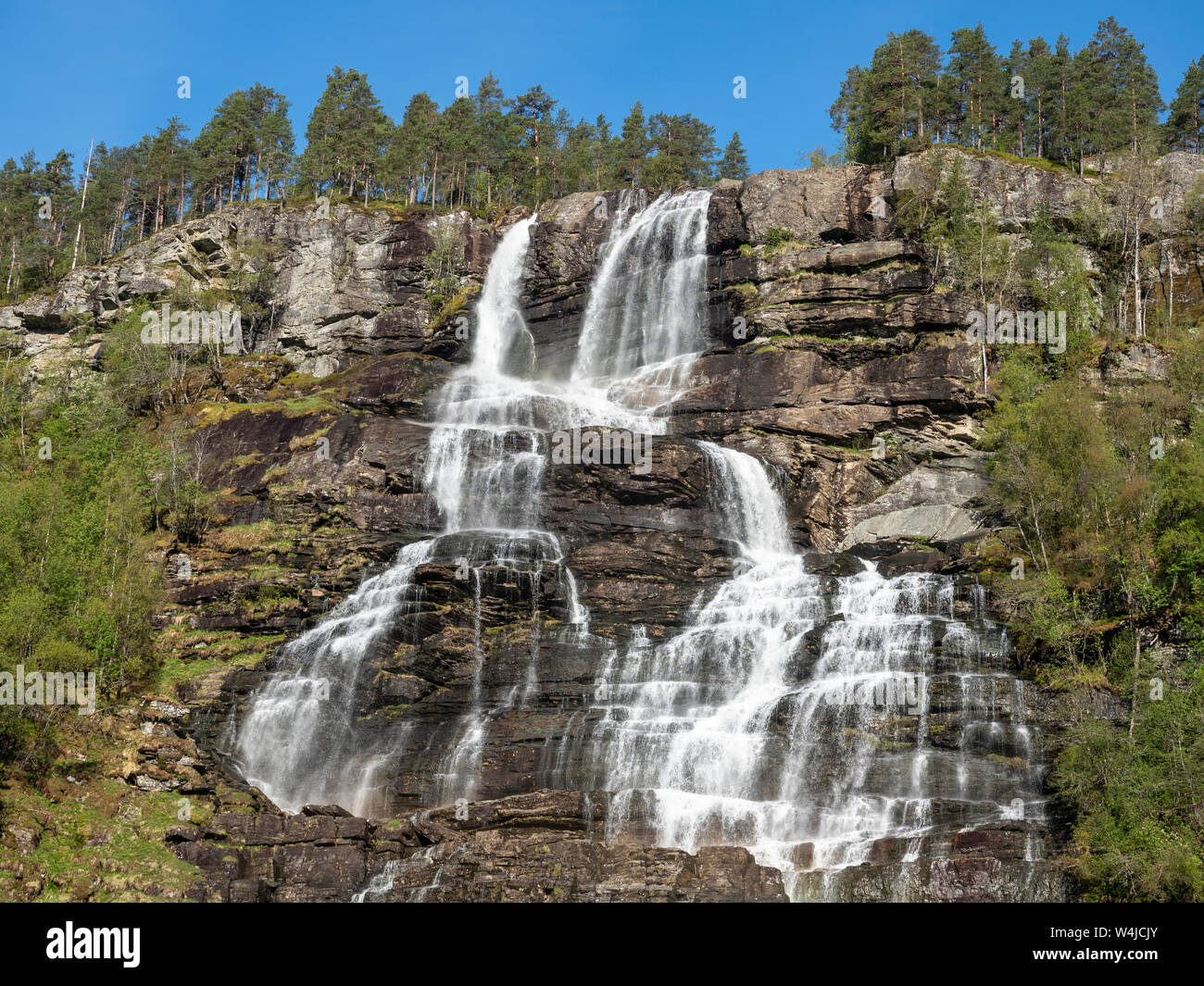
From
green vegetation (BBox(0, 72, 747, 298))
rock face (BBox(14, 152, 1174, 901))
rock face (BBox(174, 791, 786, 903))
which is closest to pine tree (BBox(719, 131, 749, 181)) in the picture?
green vegetation (BBox(0, 72, 747, 298))

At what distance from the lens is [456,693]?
34.8 meters

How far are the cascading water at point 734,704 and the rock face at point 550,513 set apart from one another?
24cm

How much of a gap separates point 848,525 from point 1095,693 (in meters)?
17.9

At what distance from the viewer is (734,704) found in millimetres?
31859

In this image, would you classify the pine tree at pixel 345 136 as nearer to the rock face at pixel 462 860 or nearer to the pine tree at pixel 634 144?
the pine tree at pixel 634 144

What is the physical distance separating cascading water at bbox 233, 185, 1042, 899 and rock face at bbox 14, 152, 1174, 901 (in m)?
0.24

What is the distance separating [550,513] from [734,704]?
15.2 metres

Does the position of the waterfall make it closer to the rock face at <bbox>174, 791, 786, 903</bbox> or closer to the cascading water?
the cascading water

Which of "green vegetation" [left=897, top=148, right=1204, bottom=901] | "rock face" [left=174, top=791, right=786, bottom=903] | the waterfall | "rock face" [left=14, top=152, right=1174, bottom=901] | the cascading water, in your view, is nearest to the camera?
"green vegetation" [left=897, top=148, right=1204, bottom=901]

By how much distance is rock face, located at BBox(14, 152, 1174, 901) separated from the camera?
26.5 m

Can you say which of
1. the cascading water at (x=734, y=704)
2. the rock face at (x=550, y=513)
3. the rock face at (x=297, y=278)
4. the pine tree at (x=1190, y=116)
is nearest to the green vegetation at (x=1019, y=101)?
the pine tree at (x=1190, y=116)

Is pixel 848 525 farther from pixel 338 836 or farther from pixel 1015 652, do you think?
pixel 338 836

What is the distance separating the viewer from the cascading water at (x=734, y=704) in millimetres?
27344

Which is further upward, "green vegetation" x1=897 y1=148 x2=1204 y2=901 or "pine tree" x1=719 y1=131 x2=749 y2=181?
"pine tree" x1=719 y1=131 x2=749 y2=181
